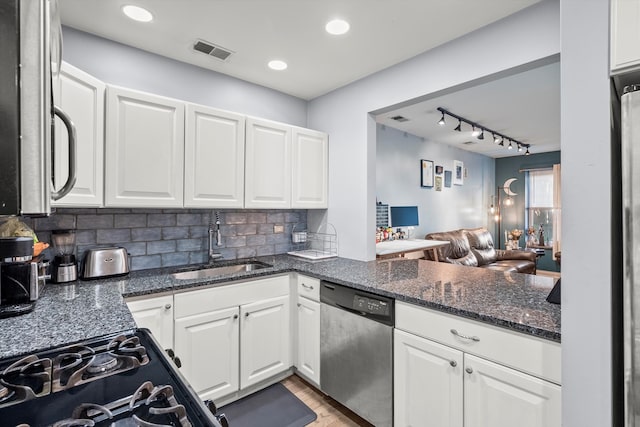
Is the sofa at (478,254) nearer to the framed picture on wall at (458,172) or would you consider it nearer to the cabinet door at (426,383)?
the framed picture on wall at (458,172)

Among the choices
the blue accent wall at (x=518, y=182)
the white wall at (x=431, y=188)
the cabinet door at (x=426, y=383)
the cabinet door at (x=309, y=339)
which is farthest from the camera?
the blue accent wall at (x=518, y=182)

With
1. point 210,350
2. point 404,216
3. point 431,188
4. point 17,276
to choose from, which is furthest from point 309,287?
point 431,188

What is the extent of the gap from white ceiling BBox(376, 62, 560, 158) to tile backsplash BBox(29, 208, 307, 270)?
66.5 inches

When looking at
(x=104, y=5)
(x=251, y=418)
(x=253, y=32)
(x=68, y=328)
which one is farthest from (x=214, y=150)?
(x=251, y=418)

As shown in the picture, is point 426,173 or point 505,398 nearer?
point 505,398

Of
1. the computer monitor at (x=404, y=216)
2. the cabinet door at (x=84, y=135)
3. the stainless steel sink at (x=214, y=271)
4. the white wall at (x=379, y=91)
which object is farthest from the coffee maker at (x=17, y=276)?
the computer monitor at (x=404, y=216)

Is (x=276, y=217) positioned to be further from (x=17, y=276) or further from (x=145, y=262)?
(x=17, y=276)

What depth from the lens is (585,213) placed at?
3.50 feet

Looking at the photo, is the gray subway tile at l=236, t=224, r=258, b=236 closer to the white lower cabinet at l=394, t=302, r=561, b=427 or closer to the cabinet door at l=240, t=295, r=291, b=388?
the cabinet door at l=240, t=295, r=291, b=388

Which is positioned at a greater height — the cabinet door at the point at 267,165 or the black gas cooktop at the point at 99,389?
the cabinet door at the point at 267,165

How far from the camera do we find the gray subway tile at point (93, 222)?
206cm

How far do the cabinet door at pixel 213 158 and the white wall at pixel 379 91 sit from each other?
887 mm

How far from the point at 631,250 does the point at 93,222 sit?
266cm

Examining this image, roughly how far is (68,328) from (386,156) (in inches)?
162
